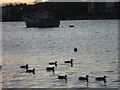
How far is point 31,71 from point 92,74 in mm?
4103

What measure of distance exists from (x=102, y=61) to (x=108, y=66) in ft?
10.4

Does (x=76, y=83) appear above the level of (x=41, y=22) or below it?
below

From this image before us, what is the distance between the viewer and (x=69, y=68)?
29562 millimetres

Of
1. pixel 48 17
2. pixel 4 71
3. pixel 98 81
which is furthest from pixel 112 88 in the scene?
pixel 48 17

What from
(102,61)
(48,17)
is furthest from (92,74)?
(48,17)

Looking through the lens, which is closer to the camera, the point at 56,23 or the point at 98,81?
the point at 98,81

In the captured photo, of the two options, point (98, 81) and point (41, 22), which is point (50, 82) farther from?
point (41, 22)

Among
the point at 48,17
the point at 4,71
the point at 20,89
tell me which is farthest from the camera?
the point at 48,17

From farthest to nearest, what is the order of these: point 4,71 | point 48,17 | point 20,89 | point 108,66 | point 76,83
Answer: point 48,17 → point 108,66 → point 4,71 → point 76,83 → point 20,89

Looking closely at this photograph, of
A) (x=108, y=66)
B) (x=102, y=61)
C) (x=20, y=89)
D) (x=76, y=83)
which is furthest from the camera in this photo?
(x=102, y=61)

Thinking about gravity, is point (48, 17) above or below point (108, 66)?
above

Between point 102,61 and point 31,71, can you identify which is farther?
point 102,61

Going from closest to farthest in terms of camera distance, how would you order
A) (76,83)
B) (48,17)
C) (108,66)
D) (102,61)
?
(76,83) < (108,66) < (102,61) < (48,17)

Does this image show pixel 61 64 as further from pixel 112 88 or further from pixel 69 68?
pixel 112 88
